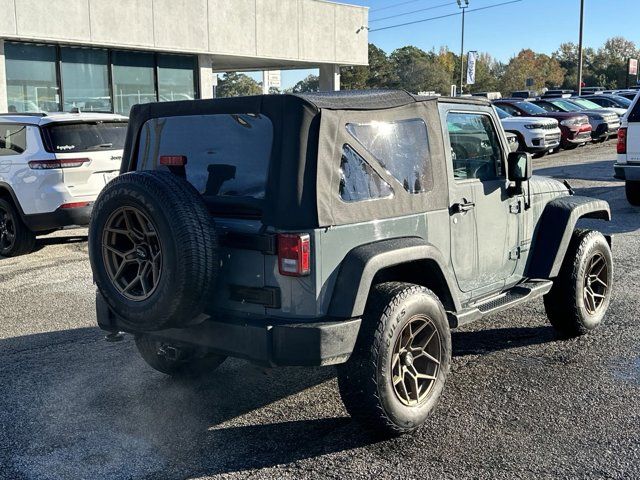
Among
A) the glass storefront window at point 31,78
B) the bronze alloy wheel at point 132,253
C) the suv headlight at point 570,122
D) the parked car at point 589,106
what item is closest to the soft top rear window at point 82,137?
the bronze alloy wheel at point 132,253

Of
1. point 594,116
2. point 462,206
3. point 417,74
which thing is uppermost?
point 417,74

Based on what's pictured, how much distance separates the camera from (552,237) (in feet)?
17.5

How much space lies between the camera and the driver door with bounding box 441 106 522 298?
14.9 ft

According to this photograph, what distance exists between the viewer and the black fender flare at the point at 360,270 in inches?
145

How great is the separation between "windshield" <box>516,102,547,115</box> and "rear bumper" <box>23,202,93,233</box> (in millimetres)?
16209

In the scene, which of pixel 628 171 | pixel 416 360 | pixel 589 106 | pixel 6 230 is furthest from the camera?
pixel 589 106

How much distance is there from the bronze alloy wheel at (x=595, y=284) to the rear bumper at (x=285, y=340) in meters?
2.66

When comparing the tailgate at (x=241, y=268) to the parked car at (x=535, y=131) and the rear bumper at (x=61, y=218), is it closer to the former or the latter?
the rear bumper at (x=61, y=218)

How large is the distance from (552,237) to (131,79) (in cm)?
1654

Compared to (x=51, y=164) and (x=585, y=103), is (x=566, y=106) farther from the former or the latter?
(x=51, y=164)

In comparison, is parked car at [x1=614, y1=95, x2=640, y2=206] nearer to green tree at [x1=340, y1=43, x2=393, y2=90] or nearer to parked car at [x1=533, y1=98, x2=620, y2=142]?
parked car at [x1=533, y1=98, x2=620, y2=142]

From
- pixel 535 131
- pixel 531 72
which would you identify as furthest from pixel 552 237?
pixel 531 72

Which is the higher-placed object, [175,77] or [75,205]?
[175,77]

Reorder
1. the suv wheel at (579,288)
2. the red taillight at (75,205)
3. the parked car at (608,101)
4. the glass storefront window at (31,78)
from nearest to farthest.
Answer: the suv wheel at (579,288) < the red taillight at (75,205) < the glass storefront window at (31,78) < the parked car at (608,101)
